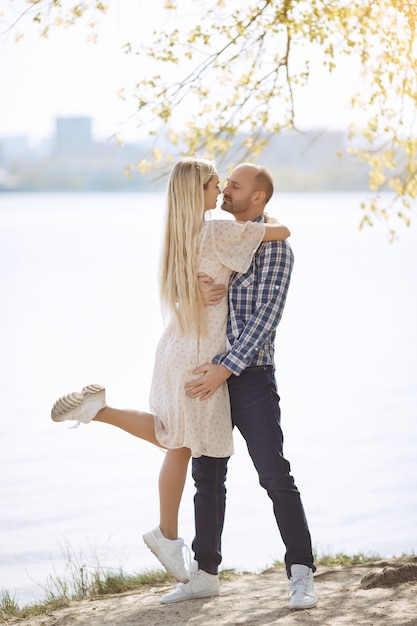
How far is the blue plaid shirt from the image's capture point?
3.96m

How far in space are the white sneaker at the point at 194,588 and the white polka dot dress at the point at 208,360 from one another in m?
0.54

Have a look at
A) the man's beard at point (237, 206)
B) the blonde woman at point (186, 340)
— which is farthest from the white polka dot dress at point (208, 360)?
the man's beard at point (237, 206)

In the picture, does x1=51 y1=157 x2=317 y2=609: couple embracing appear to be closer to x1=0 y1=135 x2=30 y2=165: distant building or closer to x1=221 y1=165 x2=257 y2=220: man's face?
x1=221 y1=165 x2=257 y2=220: man's face

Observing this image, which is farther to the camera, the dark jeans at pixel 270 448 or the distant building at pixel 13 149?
the distant building at pixel 13 149

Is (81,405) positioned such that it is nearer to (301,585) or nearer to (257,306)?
(257,306)

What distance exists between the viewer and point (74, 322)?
16.9m

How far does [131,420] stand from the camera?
13.4ft

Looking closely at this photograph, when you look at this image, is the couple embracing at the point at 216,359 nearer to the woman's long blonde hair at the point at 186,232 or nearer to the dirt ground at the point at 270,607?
the woman's long blonde hair at the point at 186,232

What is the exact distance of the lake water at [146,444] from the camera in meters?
6.28

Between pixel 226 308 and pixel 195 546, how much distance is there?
101cm

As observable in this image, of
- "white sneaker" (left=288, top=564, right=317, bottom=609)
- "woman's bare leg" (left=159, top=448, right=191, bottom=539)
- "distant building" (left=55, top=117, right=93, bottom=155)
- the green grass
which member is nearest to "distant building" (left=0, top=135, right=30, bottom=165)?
"distant building" (left=55, top=117, right=93, bottom=155)

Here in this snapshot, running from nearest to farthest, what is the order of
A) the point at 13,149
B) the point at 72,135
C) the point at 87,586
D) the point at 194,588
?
the point at 194,588, the point at 87,586, the point at 13,149, the point at 72,135

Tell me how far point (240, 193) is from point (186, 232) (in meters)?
0.29

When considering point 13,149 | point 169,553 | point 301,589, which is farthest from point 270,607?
point 13,149
